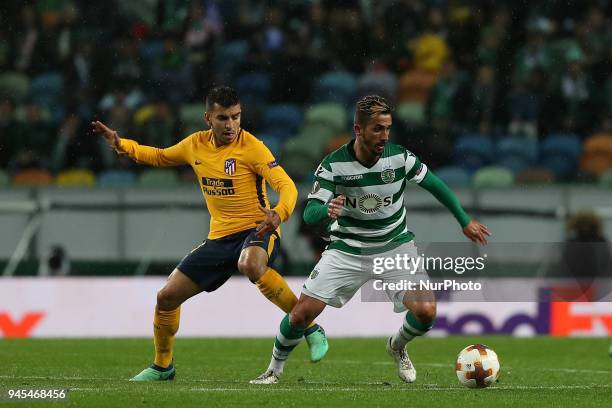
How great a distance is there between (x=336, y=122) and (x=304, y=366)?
310 inches

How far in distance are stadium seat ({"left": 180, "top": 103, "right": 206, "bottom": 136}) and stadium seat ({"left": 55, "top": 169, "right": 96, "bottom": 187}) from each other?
1.60 meters

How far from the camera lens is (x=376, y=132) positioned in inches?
366

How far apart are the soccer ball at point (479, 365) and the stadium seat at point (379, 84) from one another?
1114 centimetres

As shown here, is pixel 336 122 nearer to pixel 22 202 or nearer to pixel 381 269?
pixel 22 202

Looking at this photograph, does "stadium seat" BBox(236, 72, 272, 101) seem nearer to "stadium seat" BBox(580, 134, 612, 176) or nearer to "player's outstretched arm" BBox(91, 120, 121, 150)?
"stadium seat" BBox(580, 134, 612, 176)

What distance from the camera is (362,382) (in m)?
10.1

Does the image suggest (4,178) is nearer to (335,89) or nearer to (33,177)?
(33,177)

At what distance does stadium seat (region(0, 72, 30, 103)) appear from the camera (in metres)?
21.1

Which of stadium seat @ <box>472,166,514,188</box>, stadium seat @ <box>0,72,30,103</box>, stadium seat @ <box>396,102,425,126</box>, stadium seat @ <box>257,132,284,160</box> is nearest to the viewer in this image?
stadium seat @ <box>472,166,514,188</box>

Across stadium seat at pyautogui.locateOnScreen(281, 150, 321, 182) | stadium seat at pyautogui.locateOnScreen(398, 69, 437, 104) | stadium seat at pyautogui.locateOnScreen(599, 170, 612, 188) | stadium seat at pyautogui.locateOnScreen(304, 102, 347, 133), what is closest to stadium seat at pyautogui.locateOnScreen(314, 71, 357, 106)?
stadium seat at pyautogui.locateOnScreen(304, 102, 347, 133)

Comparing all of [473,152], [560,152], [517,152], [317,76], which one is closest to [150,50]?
[317,76]

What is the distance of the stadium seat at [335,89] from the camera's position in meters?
20.3

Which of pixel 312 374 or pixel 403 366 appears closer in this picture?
pixel 403 366

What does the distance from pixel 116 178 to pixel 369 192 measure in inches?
392
